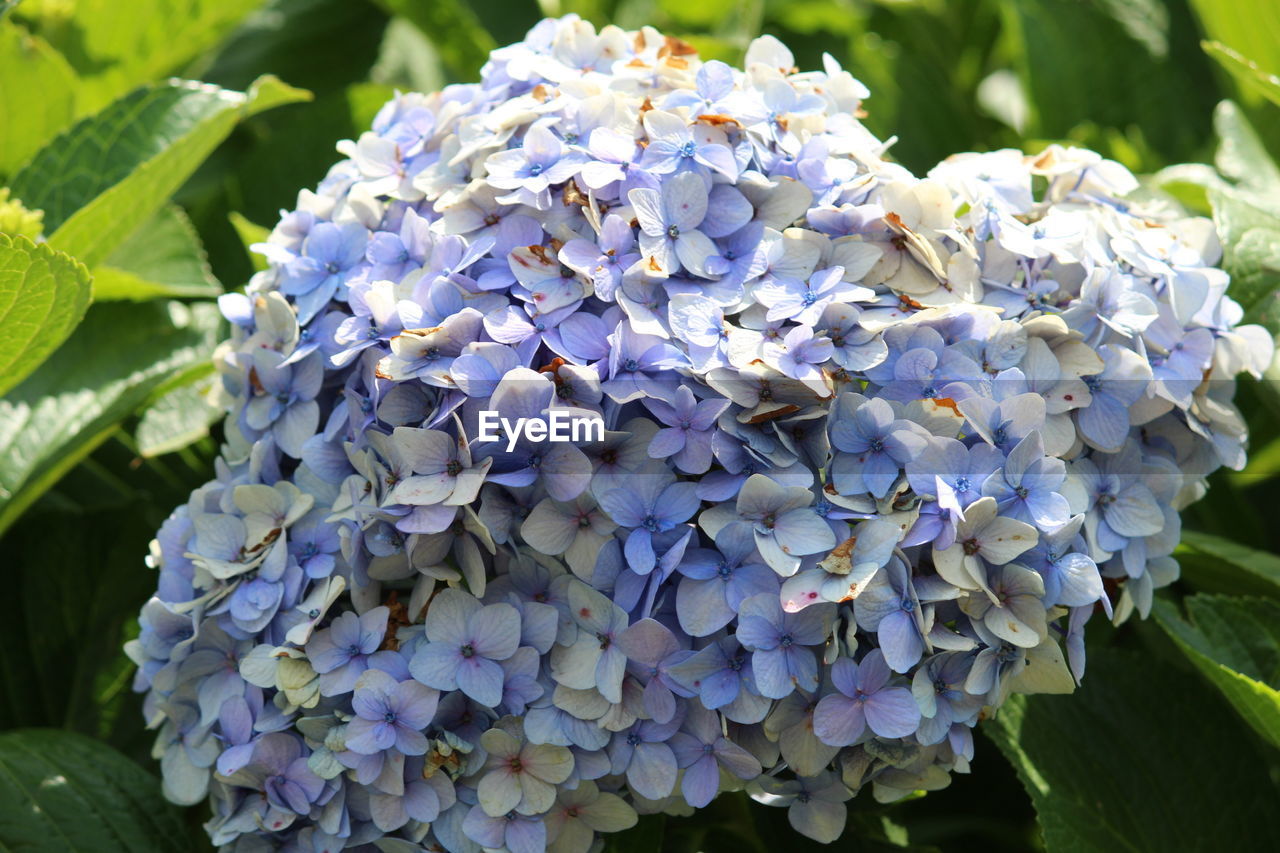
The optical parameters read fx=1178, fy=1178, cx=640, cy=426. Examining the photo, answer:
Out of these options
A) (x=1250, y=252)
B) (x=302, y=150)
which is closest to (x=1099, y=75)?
(x=1250, y=252)

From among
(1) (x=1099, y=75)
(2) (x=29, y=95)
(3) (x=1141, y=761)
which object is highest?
(2) (x=29, y=95)

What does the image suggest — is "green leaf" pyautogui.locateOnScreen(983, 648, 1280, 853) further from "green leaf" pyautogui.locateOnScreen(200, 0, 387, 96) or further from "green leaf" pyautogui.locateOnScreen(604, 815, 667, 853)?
"green leaf" pyautogui.locateOnScreen(200, 0, 387, 96)

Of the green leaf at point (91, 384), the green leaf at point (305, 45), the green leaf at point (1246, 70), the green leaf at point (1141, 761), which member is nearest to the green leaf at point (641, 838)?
the green leaf at point (1141, 761)

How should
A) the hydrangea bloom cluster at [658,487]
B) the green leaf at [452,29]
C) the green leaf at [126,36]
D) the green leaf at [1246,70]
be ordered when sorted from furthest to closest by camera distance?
the green leaf at [452,29]
the green leaf at [126,36]
the green leaf at [1246,70]
the hydrangea bloom cluster at [658,487]

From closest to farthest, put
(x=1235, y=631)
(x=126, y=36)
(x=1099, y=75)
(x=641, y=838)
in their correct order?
(x=641, y=838), (x=1235, y=631), (x=126, y=36), (x=1099, y=75)

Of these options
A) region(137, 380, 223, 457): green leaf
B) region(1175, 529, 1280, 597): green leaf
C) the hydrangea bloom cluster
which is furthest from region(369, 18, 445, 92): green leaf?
region(1175, 529, 1280, 597): green leaf

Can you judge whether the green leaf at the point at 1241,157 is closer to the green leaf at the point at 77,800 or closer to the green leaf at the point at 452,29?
the green leaf at the point at 452,29

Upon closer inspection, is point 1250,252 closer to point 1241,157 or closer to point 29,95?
point 1241,157
